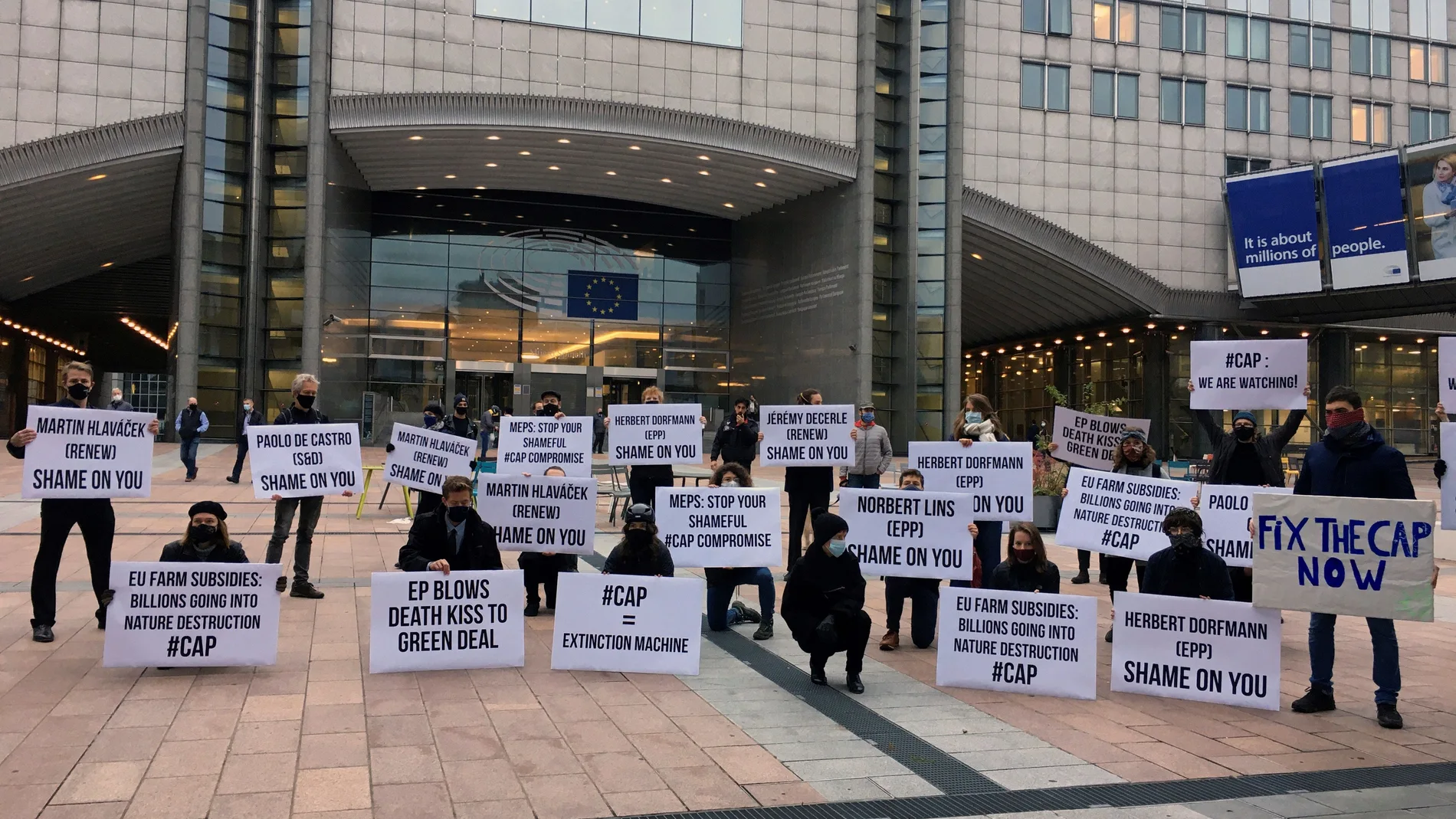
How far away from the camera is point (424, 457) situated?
12180mm

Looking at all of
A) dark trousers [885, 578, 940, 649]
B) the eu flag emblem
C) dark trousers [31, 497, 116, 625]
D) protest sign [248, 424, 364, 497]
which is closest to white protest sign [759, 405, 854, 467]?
dark trousers [885, 578, 940, 649]

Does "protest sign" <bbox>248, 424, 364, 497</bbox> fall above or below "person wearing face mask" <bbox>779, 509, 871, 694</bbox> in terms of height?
above

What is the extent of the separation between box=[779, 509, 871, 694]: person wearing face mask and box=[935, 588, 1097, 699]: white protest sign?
66cm

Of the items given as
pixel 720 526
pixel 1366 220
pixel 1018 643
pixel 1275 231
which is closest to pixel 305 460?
pixel 720 526

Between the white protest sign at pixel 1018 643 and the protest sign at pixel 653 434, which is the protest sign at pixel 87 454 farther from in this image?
the white protest sign at pixel 1018 643

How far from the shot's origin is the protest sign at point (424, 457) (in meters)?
12.1

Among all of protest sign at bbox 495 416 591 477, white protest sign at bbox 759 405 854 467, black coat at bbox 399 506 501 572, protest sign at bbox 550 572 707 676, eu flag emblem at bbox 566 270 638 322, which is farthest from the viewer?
eu flag emblem at bbox 566 270 638 322

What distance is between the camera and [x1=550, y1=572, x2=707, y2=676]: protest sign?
25.7 feet

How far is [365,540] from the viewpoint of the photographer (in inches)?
563

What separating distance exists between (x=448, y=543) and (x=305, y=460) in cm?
237

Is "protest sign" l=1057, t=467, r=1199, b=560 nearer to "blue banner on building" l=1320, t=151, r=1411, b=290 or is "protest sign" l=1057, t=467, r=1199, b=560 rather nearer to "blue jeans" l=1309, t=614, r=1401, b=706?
"blue jeans" l=1309, t=614, r=1401, b=706

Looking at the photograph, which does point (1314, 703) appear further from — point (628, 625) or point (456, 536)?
point (456, 536)

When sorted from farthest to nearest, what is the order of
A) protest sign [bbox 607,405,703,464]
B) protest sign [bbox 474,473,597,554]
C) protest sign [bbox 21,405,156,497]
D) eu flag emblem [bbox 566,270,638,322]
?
eu flag emblem [bbox 566,270,638,322]
protest sign [bbox 607,405,703,464]
protest sign [bbox 474,473,597,554]
protest sign [bbox 21,405,156,497]

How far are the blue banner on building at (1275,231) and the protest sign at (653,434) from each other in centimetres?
3281
